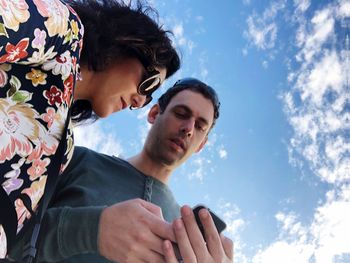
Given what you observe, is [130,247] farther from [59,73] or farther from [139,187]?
[139,187]

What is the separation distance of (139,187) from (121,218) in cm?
135

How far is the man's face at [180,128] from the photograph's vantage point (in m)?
3.62

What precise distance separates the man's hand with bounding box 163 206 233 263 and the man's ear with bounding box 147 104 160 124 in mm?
2540

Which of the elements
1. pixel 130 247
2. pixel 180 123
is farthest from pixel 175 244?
pixel 180 123

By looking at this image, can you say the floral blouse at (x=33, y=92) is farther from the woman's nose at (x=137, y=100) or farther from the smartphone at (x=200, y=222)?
the woman's nose at (x=137, y=100)

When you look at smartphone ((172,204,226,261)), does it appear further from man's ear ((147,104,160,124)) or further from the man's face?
man's ear ((147,104,160,124))

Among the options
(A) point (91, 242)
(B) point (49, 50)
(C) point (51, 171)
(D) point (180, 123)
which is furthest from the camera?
(D) point (180, 123)

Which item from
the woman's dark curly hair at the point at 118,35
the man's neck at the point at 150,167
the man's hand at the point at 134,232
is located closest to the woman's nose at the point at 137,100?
the woman's dark curly hair at the point at 118,35

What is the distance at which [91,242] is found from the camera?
1.72 m

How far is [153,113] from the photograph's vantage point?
416cm

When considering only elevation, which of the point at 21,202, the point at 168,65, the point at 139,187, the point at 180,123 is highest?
the point at 180,123

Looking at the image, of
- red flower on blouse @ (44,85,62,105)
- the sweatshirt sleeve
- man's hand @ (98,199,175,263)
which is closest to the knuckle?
man's hand @ (98,199,175,263)

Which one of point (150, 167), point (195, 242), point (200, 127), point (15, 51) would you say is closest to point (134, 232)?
point (195, 242)

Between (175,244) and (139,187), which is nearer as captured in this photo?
(175,244)
